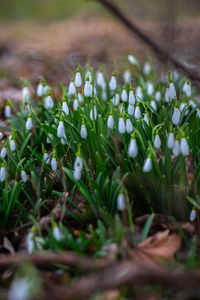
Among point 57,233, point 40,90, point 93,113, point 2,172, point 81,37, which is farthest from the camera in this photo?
point 81,37

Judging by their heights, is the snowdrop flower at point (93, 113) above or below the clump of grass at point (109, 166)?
above

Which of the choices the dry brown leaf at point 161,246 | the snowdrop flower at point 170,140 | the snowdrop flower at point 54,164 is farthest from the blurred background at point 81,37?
the dry brown leaf at point 161,246

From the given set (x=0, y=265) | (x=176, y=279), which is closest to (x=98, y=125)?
(x=0, y=265)

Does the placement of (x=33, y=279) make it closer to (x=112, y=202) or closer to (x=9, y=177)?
(x=112, y=202)

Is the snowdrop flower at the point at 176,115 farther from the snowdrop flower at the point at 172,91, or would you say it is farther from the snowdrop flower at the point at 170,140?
the snowdrop flower at the point at 170,140

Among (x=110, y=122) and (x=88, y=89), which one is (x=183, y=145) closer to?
(x=110, y=122)

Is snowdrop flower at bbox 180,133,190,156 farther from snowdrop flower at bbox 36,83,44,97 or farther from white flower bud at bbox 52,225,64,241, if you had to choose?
snowdrop flower at bbox 36,83,44,97

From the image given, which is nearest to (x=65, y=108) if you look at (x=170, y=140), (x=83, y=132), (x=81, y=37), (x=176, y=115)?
(x=83, y=132)
